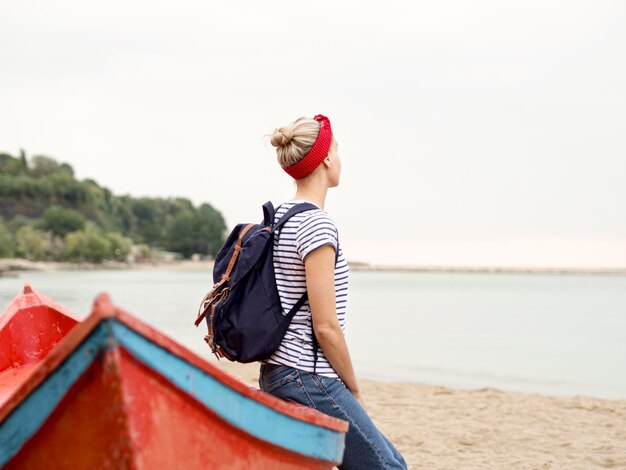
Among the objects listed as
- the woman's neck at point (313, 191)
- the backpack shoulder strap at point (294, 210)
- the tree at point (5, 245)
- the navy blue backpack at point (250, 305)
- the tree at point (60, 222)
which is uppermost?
the tree at point (60, 222)

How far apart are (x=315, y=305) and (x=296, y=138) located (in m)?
0.67

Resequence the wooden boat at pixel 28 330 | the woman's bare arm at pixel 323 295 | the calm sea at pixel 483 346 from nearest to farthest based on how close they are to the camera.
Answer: the woman's bare arm at pixel 323 295 < the wooden boat at pixel 28 330 < the calm sea at pixel 483 346

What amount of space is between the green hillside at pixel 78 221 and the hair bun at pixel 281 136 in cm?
10617

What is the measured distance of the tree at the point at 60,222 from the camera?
114 m

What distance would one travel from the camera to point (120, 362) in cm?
226

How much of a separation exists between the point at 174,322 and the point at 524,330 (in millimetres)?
13314

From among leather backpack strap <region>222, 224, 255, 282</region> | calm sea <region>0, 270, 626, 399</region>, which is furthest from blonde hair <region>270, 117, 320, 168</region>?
calm sea <region>0, 270, 626, 399</region>

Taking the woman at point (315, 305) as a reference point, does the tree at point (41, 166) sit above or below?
above

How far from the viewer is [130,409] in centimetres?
231

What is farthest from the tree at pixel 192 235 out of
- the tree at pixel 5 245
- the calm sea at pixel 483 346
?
the calm sea at pixel 483 346

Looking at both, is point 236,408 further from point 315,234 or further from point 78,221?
point 78,221

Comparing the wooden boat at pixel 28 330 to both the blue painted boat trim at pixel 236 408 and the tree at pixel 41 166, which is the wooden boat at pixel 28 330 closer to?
the blue painted boat trim at pixel 236 408

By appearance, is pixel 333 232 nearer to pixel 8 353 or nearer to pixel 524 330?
pixel 8 353

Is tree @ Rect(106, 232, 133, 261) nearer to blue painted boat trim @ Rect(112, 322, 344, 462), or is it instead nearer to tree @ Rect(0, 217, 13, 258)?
tree @ Rect(0, 217, 13, 258)
